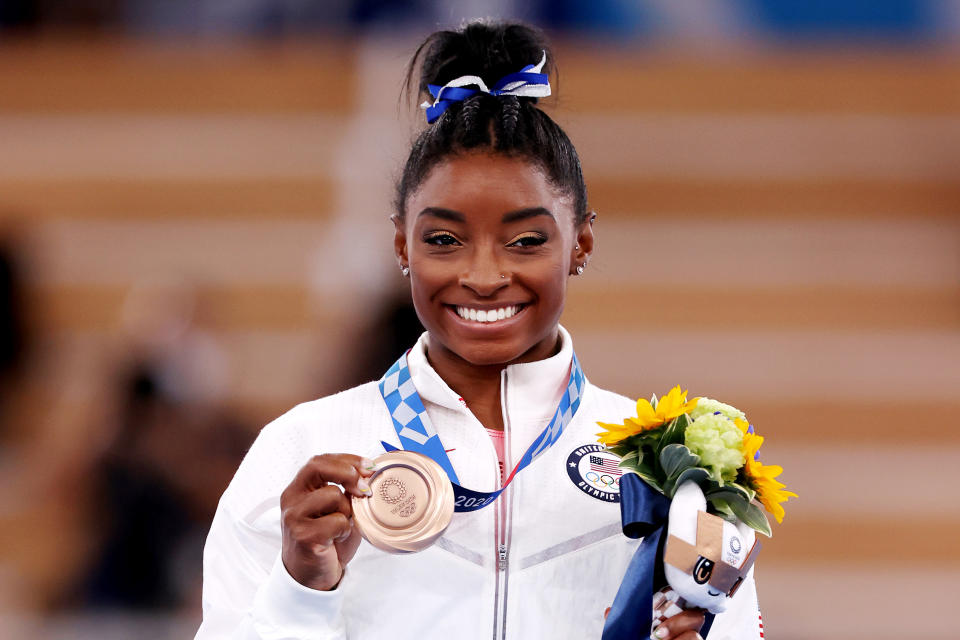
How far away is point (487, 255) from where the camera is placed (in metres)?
1.99

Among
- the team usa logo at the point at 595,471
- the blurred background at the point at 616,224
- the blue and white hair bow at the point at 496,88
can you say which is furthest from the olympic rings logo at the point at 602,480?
the blurred background at the point at 616,224

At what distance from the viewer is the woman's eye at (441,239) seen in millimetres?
2025

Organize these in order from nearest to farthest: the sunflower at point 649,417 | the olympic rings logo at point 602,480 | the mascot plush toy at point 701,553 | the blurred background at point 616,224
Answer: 1. the mascot plush toy at point 701,553
2. the sunflower at point 649,417
3. the olympic rings logo at point 602,480
4. the blurred background at point 616,224

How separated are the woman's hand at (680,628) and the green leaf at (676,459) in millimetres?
193

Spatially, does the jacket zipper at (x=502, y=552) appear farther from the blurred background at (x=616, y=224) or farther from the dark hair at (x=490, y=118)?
the blurred background at (x=616, y=224)

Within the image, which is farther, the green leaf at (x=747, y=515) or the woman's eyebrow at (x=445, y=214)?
the woman's eyebrow at (x=445, y=214)

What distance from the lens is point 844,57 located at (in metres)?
6.05

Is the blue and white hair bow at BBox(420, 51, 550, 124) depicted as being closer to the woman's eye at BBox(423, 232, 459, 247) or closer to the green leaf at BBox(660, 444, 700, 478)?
the woman's eye at BBox(423, 232, 459, 247)

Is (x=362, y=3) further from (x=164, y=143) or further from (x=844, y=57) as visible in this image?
(x=844, y=57)

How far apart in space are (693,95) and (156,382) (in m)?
2.89

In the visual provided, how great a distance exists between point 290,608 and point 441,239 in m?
0.59

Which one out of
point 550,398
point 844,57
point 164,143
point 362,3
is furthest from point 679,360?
point 550,398

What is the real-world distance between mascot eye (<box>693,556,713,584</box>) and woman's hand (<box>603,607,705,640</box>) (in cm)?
7

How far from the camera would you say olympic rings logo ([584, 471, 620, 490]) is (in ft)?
6.81
